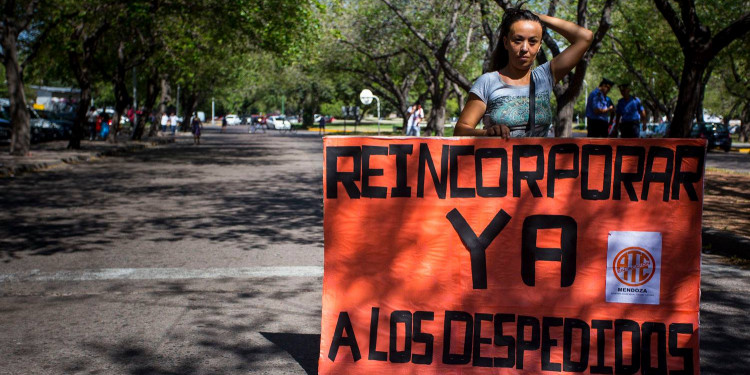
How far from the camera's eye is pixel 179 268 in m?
7.44

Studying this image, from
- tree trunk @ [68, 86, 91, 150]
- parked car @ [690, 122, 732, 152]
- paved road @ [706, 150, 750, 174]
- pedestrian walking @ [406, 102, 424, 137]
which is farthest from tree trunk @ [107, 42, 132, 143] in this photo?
parked car @ [690, 122, 732, 152]

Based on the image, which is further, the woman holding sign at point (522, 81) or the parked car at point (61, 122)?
the parked car at point (61, 122)

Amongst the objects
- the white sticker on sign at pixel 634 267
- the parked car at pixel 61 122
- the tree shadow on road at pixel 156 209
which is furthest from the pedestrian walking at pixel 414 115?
the white sticker on sign at pixel 634 267

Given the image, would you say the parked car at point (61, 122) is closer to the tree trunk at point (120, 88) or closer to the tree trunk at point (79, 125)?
the tree trunk at point (120, 88)

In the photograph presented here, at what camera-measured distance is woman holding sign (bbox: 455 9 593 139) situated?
4.02 m

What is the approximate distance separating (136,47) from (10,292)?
31572mm

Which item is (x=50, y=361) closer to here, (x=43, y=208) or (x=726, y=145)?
(x=43, y=208)

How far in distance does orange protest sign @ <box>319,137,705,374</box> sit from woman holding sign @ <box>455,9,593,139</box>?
0.97 ft

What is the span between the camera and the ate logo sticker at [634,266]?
3680 millimetres

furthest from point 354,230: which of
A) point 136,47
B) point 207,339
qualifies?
point 136,47

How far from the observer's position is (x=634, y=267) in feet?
12.1

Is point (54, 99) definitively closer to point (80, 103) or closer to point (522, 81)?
point (80, 103)

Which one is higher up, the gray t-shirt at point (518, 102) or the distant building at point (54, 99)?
the distant building at point (54, 99)

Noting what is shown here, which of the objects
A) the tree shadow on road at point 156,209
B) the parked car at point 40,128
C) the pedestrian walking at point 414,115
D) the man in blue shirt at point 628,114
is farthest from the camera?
the parked car at point 40,128
